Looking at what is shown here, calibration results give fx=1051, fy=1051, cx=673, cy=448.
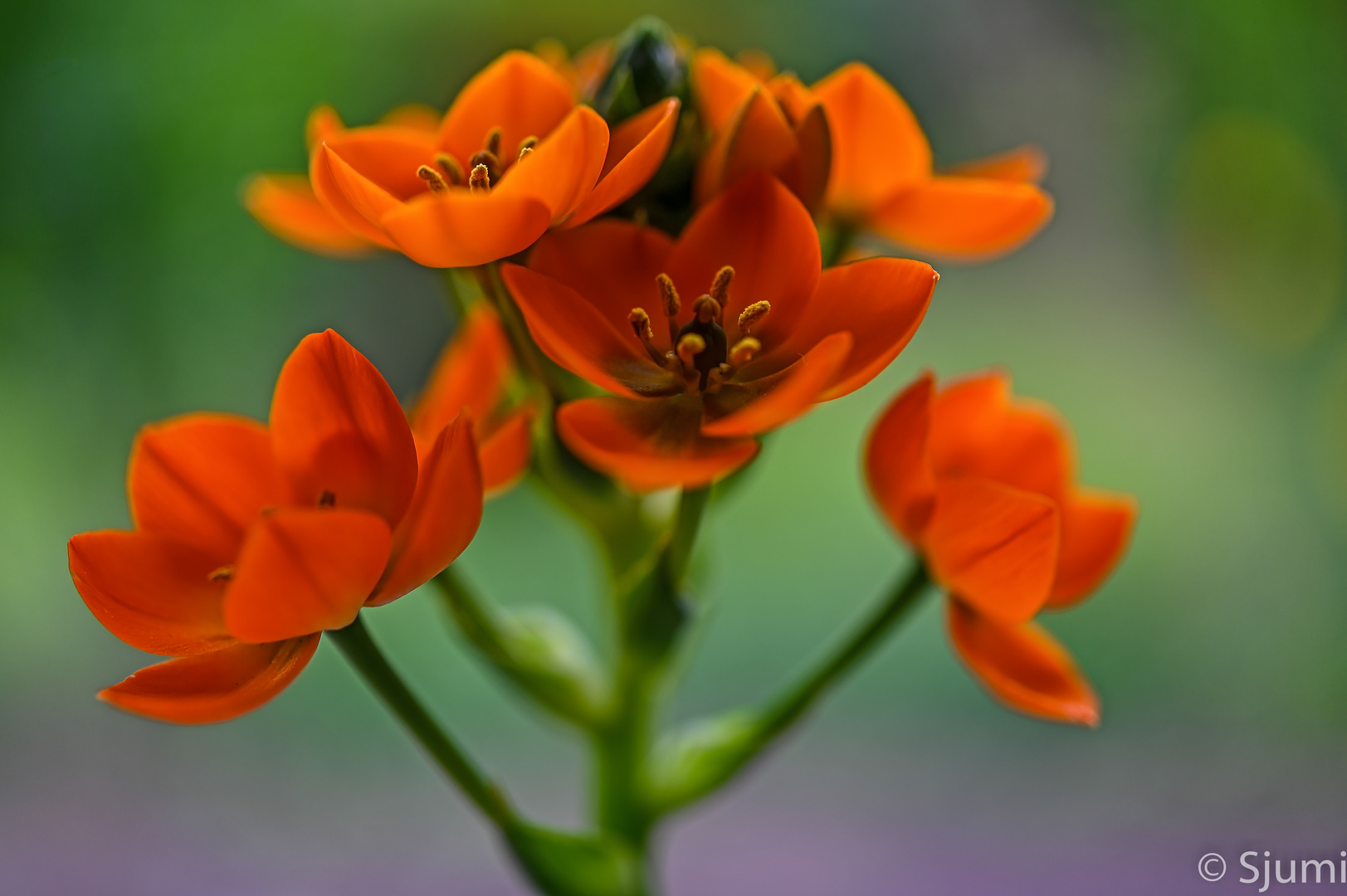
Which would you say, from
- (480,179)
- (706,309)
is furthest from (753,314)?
(480,179)

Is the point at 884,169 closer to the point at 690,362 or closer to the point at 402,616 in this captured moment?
the point at 690,362

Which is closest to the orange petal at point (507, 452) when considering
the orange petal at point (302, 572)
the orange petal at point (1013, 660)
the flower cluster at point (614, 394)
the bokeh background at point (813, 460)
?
the flower cluster at point (614, 394)

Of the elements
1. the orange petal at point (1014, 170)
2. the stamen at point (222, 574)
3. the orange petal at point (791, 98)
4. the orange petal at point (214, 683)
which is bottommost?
the orange petal at point (214, 683)

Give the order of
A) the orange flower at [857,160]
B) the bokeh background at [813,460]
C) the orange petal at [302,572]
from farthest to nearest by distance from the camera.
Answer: the bokeh background at [813,460] < the orange flower at [857,160] < the orange petal at [302,572]

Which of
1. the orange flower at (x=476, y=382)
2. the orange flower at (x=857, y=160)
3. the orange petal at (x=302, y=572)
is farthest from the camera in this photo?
the orange flower at (x=476, y=382)

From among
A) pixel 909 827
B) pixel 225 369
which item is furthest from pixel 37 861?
pixel 909 827

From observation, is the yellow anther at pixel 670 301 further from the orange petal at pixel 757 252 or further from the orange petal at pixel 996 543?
the orange petal at pixel 996 543

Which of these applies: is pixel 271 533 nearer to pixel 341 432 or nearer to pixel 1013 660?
pixel 341 432
